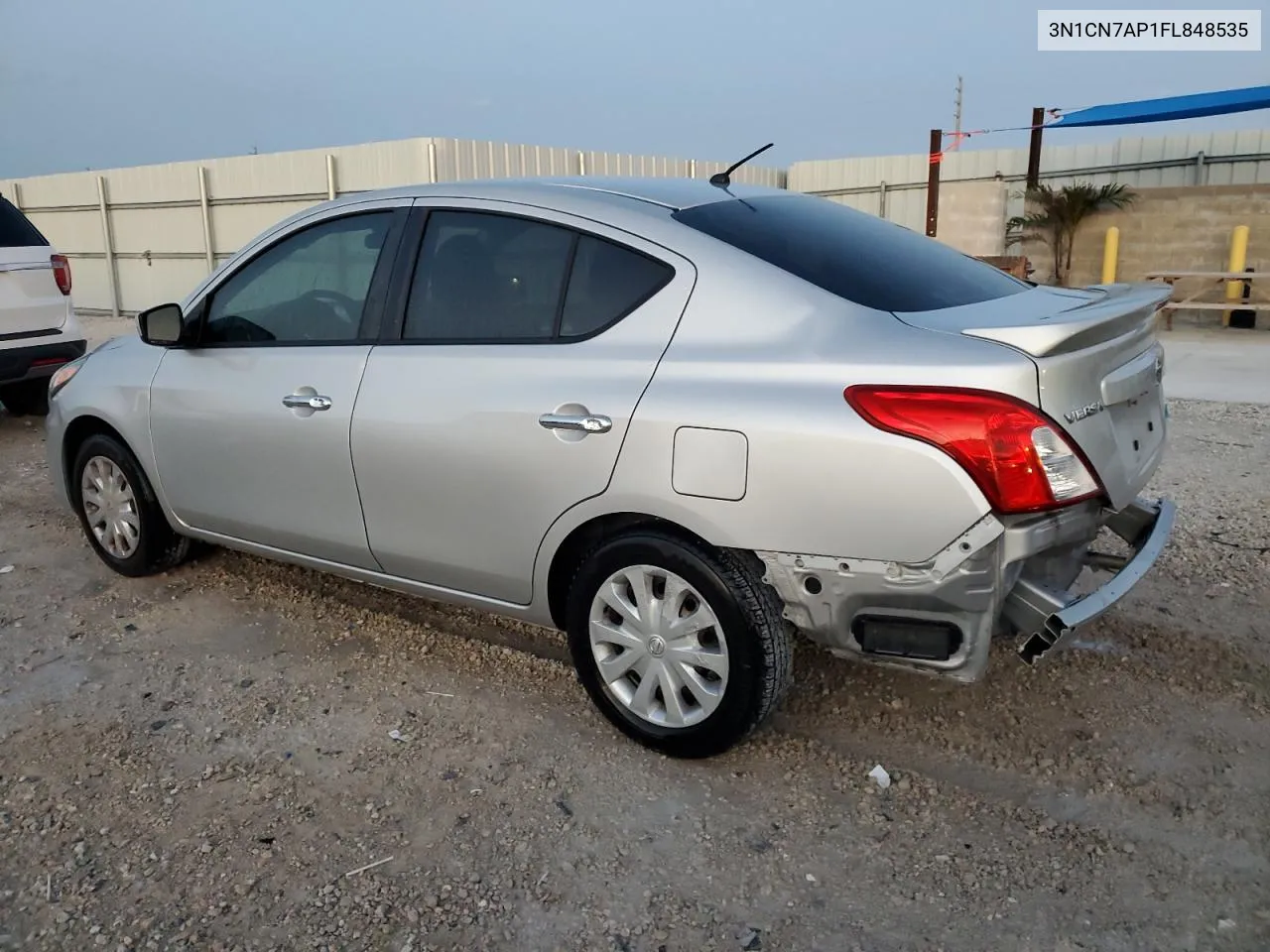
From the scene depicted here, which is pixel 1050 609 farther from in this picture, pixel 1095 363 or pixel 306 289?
pixel 306 289

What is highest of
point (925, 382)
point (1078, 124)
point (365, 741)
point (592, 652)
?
point (1078, 124)

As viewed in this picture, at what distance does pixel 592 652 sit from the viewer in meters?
3.05

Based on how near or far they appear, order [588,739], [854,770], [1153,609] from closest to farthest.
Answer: [854,770], [588,739], [1153,609]

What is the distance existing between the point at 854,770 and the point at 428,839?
122 cm

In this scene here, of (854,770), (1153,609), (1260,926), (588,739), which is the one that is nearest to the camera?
(1260,926)

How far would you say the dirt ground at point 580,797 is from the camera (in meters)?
2.35

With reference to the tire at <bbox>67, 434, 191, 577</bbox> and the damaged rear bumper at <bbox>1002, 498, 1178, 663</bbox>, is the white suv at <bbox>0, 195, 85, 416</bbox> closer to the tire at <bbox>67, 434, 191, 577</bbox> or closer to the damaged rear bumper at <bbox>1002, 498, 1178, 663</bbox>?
the tire at <bbox>67, 434, 191, 577</bbox>

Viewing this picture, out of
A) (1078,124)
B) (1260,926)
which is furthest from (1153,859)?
(1078,124)

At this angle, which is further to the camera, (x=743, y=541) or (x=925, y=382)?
(x=743, y=541)

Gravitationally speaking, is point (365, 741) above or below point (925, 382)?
below

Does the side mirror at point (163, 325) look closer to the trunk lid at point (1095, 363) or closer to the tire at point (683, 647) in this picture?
the tire at point (683, 647)

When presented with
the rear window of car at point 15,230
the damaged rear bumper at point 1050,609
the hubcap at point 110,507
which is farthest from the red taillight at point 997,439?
the rear window of car at point 15,230

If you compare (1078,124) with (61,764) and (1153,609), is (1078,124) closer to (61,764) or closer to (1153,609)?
(1153,609)

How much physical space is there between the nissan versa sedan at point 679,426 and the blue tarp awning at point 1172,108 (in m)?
12.1
